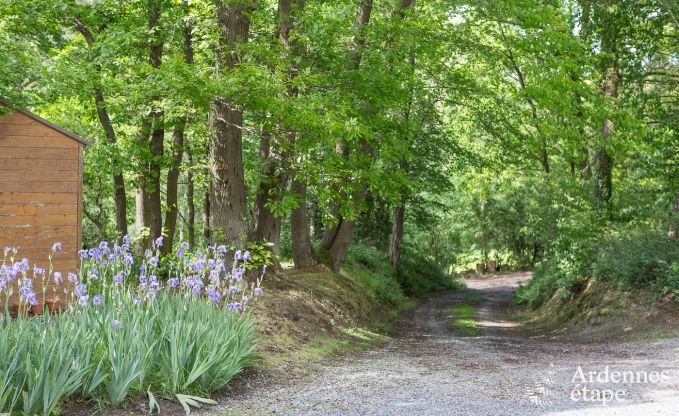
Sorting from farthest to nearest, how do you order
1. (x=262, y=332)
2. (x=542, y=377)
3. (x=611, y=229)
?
(x=611, y=229) → (x=262, y=332) → (x=542, y=377)

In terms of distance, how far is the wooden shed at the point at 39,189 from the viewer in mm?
9969

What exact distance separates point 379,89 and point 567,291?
865 cm

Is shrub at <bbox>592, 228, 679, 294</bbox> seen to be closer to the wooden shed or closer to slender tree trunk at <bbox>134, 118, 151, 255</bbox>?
slender tree trunk at <bbox>134, 118, 151, 255</bbox>

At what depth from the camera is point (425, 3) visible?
61.3 ft

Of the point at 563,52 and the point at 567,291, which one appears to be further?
the point at 567,291

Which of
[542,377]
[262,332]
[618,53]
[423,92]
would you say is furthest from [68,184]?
[618,53]

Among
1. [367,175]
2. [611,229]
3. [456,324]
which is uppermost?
Result: [367,175]

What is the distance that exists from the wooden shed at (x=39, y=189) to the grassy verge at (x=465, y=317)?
30.1ft

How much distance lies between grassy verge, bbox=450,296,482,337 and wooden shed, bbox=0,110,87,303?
30.1 feet

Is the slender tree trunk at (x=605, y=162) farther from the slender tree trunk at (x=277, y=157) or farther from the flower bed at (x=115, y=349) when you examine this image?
the flower bed at (x=115, y=349)

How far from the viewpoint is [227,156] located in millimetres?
12320

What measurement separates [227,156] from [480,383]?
6.39m

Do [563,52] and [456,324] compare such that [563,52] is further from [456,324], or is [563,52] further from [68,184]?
[68,184]

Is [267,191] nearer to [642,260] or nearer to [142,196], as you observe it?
[142,196]
